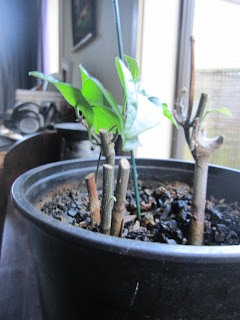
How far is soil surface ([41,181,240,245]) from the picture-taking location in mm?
413

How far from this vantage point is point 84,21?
1.81 meters

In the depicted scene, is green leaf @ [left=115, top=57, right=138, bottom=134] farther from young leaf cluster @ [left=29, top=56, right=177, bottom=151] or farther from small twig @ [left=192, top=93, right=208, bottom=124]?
small twig @ [left=192, top=93, right=208, bottom=124]

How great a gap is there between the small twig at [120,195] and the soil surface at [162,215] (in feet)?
0.16

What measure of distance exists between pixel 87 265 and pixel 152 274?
7 cm

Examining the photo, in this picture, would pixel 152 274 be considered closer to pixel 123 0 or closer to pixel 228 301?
pixel 228 301

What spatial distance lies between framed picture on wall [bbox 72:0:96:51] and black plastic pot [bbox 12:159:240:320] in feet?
4.91

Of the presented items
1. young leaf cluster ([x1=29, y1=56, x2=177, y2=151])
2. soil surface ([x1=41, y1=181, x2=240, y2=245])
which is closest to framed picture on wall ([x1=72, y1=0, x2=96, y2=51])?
soil surface ([x1=41, y1=181, x2=240, y2=245])

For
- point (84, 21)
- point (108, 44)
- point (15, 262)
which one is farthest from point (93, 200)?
point (84, 21)

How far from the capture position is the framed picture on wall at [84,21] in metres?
1.58

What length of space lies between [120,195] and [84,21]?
5.86 ft

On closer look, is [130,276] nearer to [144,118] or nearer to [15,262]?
[144,118]

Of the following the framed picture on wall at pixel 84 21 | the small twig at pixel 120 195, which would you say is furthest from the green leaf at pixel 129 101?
the framed picture on wall at pixel 84 21

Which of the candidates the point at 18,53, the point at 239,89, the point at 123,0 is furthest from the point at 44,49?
the point at 239,89

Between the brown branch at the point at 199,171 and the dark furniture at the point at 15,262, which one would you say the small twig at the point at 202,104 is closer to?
the brown branch at the point at 199,171
